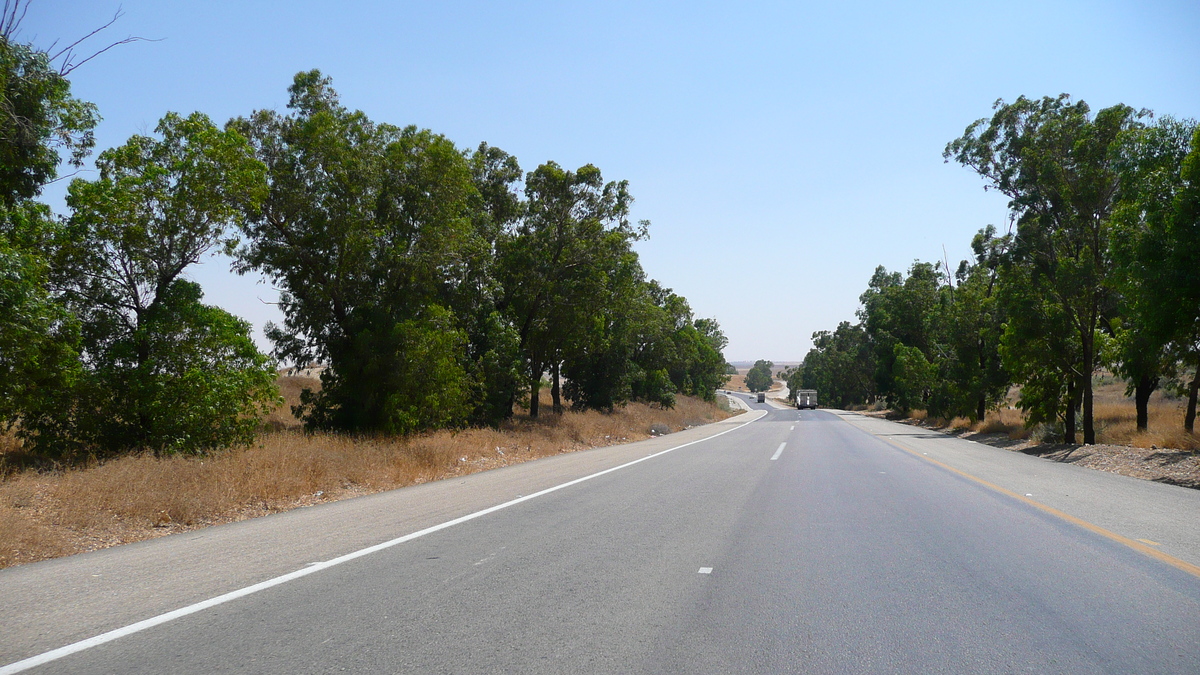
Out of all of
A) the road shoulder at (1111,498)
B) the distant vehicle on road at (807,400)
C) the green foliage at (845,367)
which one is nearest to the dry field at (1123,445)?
the road shoulder at (1111,498)

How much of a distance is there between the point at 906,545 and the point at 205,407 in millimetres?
12375

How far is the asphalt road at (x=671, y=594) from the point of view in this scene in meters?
4.23

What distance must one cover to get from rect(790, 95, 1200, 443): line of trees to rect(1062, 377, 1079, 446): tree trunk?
0.19 feet

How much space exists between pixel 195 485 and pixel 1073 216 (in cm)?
2512

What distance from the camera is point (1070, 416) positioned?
24.8 meters

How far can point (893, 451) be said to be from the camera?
848 inches

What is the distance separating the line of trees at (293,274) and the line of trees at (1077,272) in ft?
48.0

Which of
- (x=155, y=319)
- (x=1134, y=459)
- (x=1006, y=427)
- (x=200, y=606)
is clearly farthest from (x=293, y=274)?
(x=1006, y=427)

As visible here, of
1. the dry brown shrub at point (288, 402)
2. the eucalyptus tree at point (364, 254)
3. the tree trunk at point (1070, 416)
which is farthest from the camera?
the dry brown shrub at point (288, 402)

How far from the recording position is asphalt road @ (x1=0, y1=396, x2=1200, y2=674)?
4234 millimetres

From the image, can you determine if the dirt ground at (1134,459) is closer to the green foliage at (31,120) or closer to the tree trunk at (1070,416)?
the tree trunk at (1070,416)

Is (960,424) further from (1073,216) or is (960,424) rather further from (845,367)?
(845,367)

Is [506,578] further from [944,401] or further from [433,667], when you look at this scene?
[944,401]

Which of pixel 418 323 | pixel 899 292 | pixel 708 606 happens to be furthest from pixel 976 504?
pixel 899 292
